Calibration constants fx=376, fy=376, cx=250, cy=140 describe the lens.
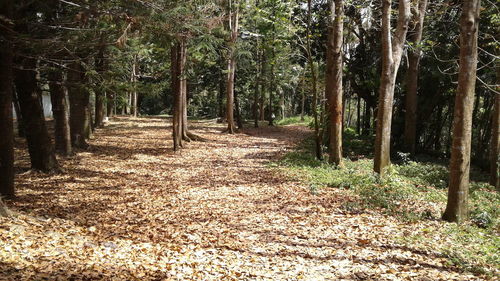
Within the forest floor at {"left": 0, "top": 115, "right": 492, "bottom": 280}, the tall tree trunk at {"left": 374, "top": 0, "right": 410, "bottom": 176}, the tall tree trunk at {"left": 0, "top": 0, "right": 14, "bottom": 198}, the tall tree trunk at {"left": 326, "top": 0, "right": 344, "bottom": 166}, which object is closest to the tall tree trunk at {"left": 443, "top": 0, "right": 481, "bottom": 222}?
the forest floor at {"left": 0, "top": 115, "right": 492, "bottom": 280}

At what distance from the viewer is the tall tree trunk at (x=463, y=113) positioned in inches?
269

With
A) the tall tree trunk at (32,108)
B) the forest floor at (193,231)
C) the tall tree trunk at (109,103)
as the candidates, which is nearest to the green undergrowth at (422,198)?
the forest floor at (193,231)

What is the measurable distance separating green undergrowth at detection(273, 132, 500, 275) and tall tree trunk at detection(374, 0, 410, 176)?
716mm

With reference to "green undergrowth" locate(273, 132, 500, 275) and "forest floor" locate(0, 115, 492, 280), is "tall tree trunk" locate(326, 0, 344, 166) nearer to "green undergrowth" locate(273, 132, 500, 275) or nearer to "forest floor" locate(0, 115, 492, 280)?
"green undergrowth" locate(273, 132, 500, 275)

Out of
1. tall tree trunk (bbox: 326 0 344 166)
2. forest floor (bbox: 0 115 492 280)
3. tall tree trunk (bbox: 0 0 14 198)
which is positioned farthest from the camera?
tall tree trunk (bbox: 326 0 344 166)

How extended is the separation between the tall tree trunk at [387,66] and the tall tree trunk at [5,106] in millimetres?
9068

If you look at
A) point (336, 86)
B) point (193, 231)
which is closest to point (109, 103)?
point (336, 86)

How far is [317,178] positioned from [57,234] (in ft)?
25.3

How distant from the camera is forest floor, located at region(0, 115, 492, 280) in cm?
527

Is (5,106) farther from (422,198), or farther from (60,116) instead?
(422,198)

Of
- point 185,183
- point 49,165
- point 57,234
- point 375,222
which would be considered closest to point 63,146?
point 49,165

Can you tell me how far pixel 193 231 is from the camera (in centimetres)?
711

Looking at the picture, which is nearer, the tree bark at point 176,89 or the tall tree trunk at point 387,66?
the tall tree trunk at point 387,66

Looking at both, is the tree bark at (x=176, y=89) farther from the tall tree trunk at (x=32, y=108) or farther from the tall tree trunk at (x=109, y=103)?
the tall tree trunk at (x=32, y=108)
